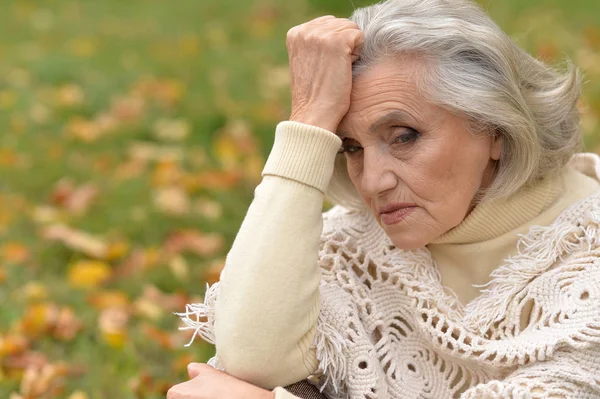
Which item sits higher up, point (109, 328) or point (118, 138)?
point (118, 138)

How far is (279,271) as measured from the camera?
226 cm

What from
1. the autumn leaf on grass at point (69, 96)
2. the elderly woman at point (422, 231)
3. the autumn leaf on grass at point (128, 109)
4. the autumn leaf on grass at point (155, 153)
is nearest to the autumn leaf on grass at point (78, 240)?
the autumn leaf on grass at point (155, 153)

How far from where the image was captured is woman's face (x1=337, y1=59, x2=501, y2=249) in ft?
7.75

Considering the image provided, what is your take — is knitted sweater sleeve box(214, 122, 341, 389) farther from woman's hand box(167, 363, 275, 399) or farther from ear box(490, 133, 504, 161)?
ear box(490, 133, 504, 161)

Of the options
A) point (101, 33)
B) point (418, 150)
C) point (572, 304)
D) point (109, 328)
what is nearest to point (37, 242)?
point (109, 328)

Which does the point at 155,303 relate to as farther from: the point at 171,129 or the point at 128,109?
the point at 128,109

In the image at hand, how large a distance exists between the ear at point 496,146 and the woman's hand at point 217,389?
3.03 feet

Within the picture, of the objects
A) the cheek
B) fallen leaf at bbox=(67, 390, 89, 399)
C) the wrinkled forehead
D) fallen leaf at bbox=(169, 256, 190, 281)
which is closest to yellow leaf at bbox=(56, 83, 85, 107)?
fallen leaf at bbox=(169, 256, 190, 281)

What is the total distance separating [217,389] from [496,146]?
1035 mm

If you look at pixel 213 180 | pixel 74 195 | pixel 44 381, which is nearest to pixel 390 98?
pixel 44 381

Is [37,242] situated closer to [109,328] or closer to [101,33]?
[109,328]

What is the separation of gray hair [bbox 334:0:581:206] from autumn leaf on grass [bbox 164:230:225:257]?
2.12 metres

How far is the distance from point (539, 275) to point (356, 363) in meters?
0.57

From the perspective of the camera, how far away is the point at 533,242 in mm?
2463
